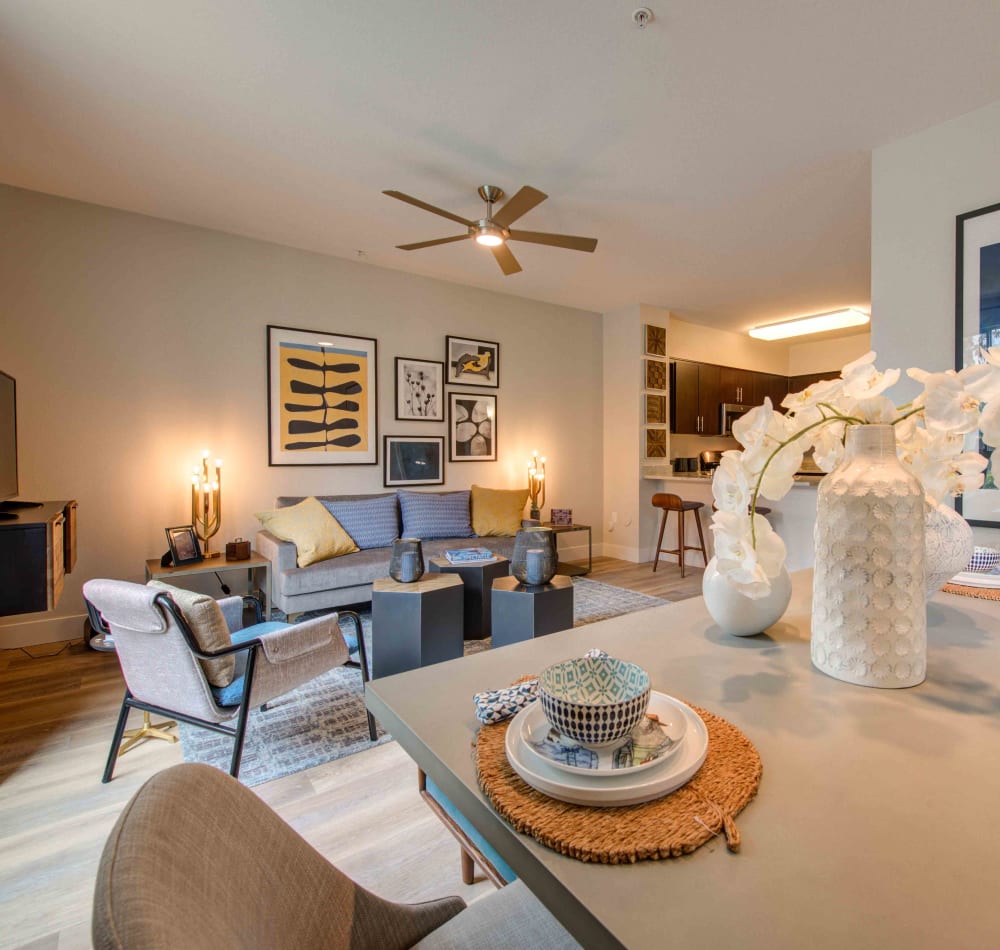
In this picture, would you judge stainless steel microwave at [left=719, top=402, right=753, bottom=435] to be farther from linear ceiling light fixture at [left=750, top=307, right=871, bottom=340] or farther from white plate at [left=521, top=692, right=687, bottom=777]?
white plate at [left=521, top=692, right=687, bottom=777]

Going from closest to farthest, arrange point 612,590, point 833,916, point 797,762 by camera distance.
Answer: point 833,916 → point 797,762 → point 612,590

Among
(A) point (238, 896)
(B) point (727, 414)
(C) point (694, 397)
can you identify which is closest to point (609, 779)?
(A) point (238, 896)

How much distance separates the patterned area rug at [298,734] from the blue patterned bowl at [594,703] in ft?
5.86

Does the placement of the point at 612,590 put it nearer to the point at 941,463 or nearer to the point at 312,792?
the point at 312,792

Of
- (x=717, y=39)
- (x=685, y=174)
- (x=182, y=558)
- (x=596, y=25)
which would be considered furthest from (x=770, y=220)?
(x=182, y=558)

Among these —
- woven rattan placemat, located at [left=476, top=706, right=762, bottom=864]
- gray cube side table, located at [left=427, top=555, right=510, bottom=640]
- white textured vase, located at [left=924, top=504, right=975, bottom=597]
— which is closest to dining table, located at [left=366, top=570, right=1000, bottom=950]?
woven rattan placemat, located at [left=476, top=706, right=762, bottom=864]

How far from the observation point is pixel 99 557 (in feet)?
11.4

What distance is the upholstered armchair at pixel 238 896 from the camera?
0.37m

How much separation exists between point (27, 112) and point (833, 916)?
3826 mm

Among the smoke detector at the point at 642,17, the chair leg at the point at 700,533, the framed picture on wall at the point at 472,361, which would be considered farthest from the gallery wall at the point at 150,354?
the smoke detector at the point at 642,17

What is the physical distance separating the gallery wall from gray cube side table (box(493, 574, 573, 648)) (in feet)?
8.26

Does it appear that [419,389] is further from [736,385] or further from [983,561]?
[736,385]

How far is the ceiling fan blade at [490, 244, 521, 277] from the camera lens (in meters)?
3.29

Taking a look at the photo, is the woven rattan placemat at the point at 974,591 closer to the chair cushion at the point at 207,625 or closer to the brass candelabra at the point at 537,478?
the chair cushion at the point at 207,625
